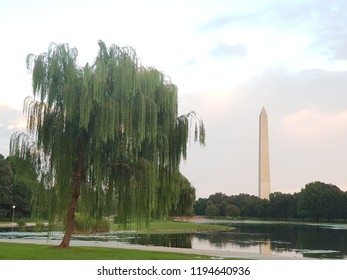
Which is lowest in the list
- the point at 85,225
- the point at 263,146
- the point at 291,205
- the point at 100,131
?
the point at 85,225

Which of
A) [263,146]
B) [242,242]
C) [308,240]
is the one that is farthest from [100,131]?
[263,146]

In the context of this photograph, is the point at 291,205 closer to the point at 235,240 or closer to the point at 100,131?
the point at 235,240

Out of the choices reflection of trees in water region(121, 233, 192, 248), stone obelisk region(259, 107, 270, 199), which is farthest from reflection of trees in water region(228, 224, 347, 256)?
stone obelisk region(259, 107, 270, 199)

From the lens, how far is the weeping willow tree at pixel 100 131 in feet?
51.8

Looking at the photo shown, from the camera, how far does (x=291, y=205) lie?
10112cm

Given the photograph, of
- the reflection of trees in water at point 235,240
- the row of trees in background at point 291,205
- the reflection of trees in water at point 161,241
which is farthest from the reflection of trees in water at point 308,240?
the row of trees in background at point 291,205

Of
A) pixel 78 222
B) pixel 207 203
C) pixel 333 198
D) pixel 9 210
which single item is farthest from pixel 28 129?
pixel 207 203

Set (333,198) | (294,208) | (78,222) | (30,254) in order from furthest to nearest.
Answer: (294,208), (333,198), (78,222), (30,254)

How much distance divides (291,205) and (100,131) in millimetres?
91489

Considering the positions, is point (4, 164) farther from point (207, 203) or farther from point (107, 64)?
point (207, 203)

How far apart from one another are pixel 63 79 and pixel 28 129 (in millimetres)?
2242

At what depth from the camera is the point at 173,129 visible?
1811cm

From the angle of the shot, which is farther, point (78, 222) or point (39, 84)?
point (78, 222)

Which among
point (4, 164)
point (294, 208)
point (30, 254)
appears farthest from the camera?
point (294, 208)
